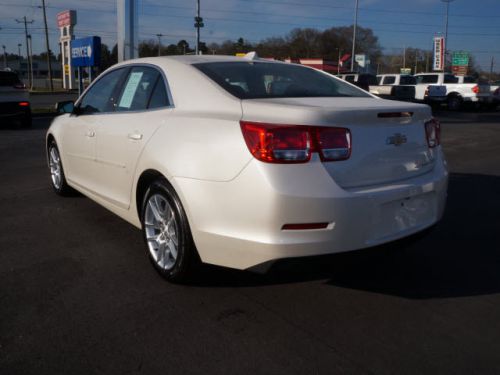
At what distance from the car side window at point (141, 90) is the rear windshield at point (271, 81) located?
1.25ft

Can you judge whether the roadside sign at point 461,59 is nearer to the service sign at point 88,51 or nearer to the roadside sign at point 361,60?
the roadside sign at point 361,60

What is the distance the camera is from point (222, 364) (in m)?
2.44

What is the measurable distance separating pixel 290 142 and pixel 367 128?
0.52m

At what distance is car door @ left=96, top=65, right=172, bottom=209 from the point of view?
138 inches

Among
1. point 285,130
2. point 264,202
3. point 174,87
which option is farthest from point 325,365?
point 174,87

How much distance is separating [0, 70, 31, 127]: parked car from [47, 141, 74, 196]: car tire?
9.11 m

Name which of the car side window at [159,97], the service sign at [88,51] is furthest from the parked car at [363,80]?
the car side window at [159,97]

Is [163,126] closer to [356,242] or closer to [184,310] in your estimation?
[184,310]

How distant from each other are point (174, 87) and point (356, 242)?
1695 millimetres

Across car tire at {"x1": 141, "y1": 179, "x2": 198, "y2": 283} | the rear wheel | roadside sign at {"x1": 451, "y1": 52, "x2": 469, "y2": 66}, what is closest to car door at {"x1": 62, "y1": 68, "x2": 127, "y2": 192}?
car tire at {"x1": 141, "y1": 179, "x2": 198, "y2": 283}

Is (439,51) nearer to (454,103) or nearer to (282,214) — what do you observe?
(454,103)

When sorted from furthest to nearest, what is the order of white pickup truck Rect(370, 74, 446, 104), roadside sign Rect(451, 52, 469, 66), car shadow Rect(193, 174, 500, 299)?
roadside sign Rect(451, 52, 469, 66) → white pickup truck Rect(370, 74, 446, 104) → car shadow Rect(193, 174, 500, 299)

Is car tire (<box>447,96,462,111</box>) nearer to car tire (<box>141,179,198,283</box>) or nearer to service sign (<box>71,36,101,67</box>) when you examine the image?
service sign (<box>71,36,101,67</box>)

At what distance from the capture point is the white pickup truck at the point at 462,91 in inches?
944
